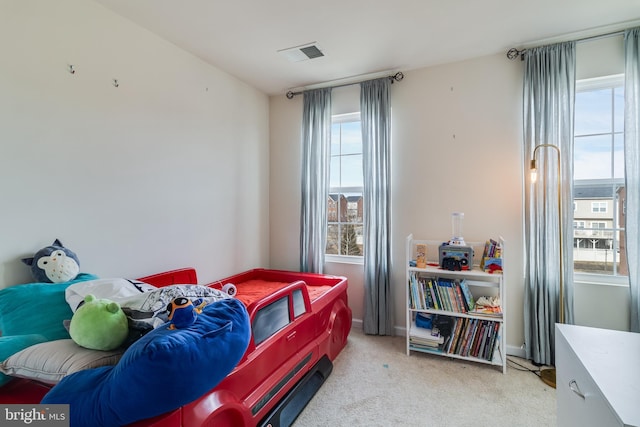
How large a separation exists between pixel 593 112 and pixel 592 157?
35cm

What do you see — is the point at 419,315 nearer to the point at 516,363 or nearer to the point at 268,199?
the point at 516,363

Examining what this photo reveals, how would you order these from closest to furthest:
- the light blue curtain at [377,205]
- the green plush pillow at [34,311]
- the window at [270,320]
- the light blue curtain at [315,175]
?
1. the green plush pillow at [34,311]
2. the window at [270,320]
3. the light blue curtain at [377,205]
4. the light blue curtain at [315,175]

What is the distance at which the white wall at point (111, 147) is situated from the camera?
1.52 metres

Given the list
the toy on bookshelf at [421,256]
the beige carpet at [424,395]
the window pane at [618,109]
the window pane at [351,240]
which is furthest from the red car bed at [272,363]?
the window pane at [618,109]

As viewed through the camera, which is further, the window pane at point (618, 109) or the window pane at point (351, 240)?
the window pane at point (351, 240)

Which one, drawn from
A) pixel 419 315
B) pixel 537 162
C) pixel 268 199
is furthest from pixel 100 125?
pixel 537 162

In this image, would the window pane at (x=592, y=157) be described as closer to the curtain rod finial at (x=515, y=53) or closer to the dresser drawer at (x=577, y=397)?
the curtain rod finial at (x=515, y=53)

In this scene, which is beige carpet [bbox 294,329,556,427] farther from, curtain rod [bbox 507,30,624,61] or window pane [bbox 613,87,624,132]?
curtain rod [bbox 507,30,624,61]

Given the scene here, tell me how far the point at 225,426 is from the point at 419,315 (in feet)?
5.94

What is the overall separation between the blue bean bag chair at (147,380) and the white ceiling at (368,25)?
195 centimetres

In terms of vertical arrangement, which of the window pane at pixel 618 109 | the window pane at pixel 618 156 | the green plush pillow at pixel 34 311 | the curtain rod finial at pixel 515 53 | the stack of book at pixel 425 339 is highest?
the curtain rod finial at pixel 515 53

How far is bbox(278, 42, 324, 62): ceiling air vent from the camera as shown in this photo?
238cm

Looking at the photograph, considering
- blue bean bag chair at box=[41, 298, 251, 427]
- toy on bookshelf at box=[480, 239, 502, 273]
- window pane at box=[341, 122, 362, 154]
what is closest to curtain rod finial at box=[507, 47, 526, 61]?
window pane at box=[341, 122, 362, 154]

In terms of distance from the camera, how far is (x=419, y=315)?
2.57m
